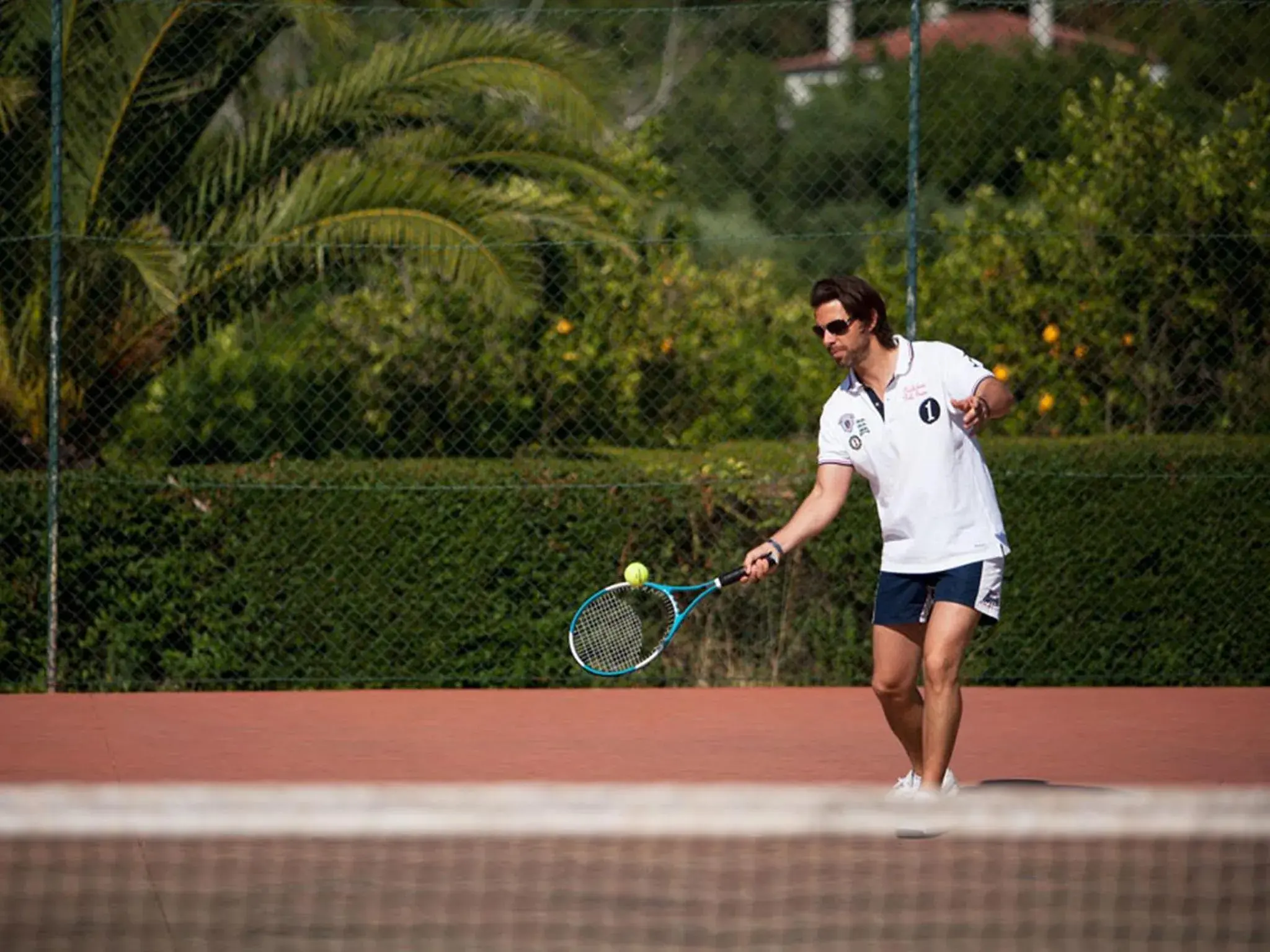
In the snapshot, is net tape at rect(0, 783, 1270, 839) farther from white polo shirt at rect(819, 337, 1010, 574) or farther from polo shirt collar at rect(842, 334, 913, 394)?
polo shirt collar at rect(842, 334, 913, 394)

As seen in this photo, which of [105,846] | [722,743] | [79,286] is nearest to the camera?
[105,846]

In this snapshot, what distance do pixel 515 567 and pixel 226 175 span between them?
281 centimetres

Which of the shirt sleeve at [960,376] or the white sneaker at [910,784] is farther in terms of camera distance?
the white sneaker at [910,784]

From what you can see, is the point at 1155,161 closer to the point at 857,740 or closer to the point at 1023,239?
the point at 1023,239

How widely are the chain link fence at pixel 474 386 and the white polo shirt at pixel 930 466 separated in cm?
221

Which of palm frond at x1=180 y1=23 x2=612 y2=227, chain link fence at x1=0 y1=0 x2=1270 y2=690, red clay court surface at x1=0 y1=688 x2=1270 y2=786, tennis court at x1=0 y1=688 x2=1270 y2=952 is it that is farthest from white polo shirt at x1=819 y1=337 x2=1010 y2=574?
palm frond at x1=180 y1=23 x2=612 y2=227

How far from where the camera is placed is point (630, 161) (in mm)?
13109

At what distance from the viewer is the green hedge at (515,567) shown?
30.4 ft

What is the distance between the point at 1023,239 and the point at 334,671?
7052 millimetres

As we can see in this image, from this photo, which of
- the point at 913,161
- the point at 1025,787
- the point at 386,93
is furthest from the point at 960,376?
the point at 386,93

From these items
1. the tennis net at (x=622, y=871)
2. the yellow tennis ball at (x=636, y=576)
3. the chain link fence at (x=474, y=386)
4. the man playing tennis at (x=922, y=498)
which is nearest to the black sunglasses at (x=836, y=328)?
the man playing tennis at (x=922, y=498)

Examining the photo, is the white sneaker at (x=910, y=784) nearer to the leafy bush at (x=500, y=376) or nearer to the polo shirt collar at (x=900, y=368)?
the polo shirt collar at (x=900, y=368)

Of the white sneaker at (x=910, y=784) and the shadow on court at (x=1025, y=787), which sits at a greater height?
the white sneaker at (x=910, y=784)

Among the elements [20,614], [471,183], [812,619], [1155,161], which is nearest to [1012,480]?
[812,619]
